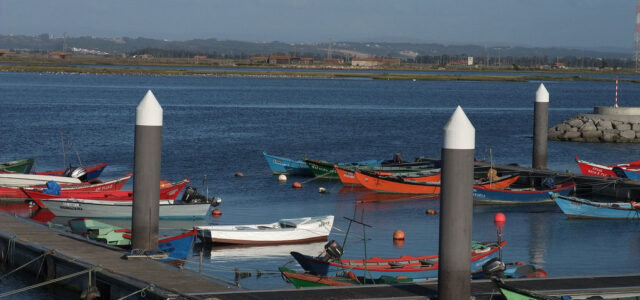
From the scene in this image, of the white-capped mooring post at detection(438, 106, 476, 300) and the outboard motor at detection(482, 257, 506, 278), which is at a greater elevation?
the white-capped mooring post at detection(438, 106, 476, 300)

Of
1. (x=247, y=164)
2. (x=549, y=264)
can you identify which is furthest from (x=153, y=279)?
(x=247, y=164)

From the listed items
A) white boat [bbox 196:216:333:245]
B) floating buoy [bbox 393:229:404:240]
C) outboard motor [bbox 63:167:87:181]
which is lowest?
floating buoy [bbox 393:229:404:240]

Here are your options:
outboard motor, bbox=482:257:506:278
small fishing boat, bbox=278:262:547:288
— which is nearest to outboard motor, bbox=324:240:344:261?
small fishing boat, bbox=278:262:547:288

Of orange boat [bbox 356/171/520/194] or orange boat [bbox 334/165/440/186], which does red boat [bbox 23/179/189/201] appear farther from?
orange boat [bbox 334/165/440/186]

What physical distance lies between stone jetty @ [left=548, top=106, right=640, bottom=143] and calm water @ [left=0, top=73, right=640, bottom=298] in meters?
1.59

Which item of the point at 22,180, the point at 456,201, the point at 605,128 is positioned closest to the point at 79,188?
the point at 22,180

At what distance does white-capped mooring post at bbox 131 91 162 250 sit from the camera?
661 inches

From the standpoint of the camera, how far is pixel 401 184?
34906mm

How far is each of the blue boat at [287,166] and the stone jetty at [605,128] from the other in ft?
74.7

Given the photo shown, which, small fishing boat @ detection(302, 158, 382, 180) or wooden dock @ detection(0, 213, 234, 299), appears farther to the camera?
small fishing boat @ detection(302, 158, 382, 180)

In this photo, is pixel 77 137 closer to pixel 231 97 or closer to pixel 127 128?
pixel 127 128

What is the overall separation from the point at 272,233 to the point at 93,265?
756 cm

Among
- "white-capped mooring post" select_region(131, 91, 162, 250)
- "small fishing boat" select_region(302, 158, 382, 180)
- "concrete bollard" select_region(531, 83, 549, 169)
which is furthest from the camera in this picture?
"small fishing boat" select_region(302, 158, 382, 180)

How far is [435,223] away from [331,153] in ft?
72.8
